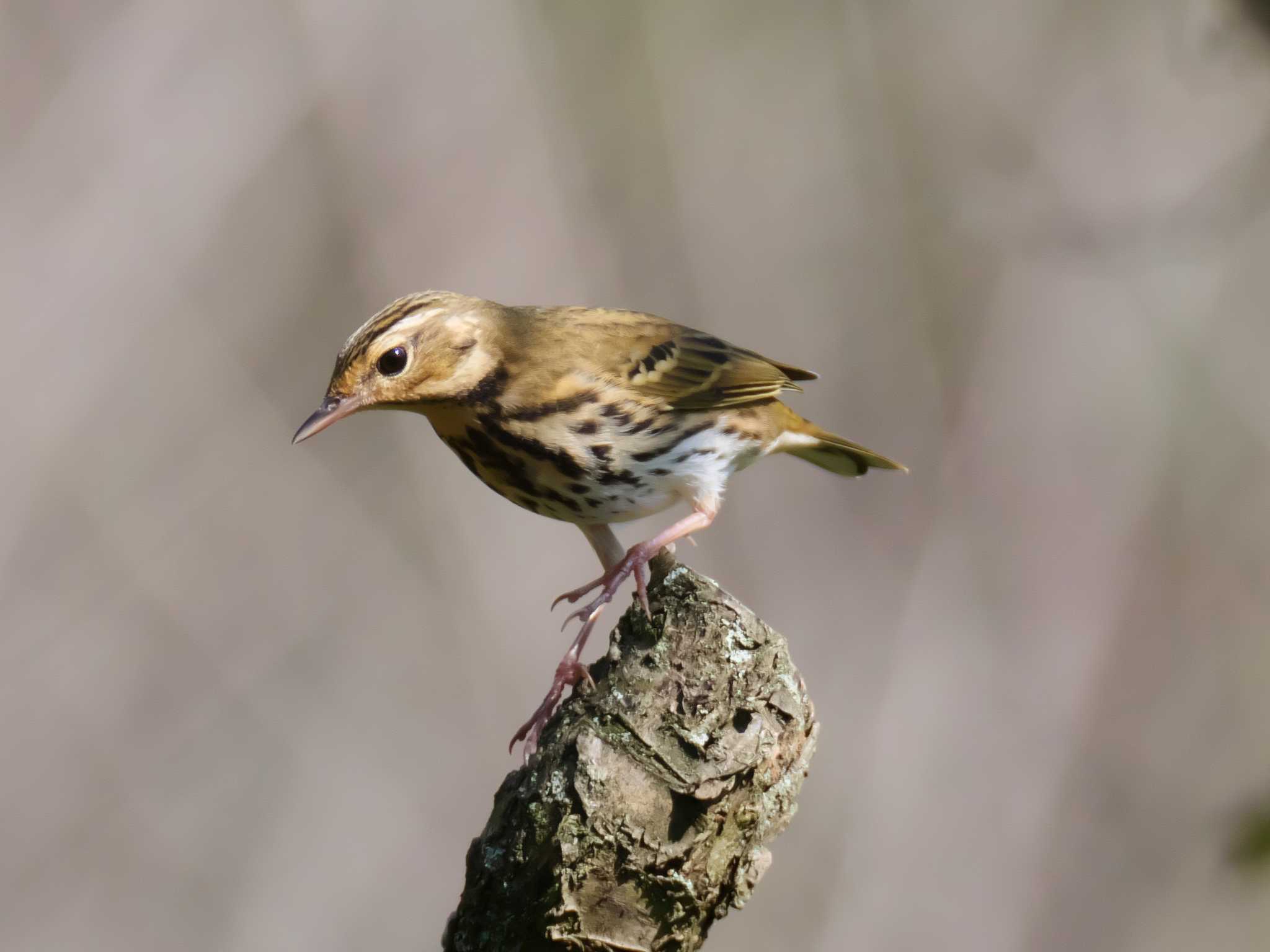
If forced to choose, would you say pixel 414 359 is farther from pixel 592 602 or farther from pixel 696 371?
pixel 696 371

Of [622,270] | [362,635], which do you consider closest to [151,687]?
[362,635]

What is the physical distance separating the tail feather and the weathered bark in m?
2.19

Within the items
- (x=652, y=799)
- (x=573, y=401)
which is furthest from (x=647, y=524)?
(x=652, y=799)

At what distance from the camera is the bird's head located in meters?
3.23

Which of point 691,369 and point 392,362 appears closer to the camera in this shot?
point 392,362

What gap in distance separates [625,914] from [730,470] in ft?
7.25

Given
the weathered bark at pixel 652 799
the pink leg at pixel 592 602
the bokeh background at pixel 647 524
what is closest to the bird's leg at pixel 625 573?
the pink leg at pixel 592 602

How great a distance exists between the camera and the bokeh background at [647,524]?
5688 mm

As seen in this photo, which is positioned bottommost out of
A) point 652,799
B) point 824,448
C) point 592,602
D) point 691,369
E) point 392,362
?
point 652,799

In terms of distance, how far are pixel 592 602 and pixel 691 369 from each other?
127 centimetres

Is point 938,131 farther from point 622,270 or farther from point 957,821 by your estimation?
point 957,821

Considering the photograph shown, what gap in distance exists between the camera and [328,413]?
125 inches

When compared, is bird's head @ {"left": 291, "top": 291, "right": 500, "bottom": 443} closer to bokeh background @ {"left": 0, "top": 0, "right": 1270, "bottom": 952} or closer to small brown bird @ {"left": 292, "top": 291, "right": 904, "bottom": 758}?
small brown bird @ {"left": 292, "top": 291, "right": 904, "bottom": 758}

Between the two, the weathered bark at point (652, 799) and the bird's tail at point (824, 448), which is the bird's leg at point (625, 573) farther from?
the bird's tail at point (824, 448)
